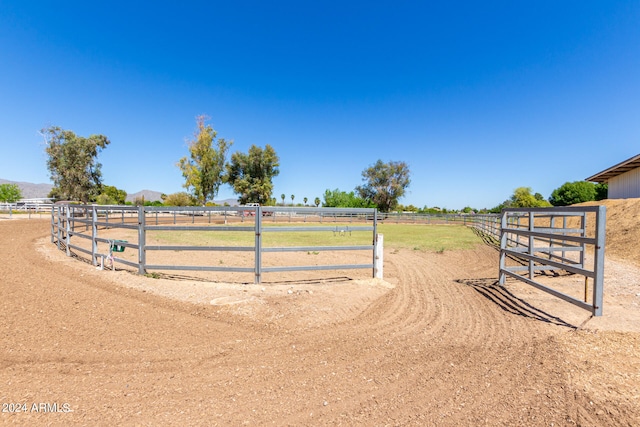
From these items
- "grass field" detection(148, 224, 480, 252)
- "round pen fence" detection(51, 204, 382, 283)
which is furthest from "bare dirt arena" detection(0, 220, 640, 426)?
"grass field" detection(148, 224, 480, 252)

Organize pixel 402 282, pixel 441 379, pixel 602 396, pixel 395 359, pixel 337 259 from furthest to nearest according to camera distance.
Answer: pixel 337 259 → pixel 402 282 → pixel 395 359 → pixel 441 379 → pixel 602 396

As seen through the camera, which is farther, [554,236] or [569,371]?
[554,236]

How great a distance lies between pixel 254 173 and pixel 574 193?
76.7 meters

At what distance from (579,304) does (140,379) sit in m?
6.29

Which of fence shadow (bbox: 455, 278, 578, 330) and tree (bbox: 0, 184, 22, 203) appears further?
tree (bbox: 0, 184, 22, 203)

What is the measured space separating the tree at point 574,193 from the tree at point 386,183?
131 feet

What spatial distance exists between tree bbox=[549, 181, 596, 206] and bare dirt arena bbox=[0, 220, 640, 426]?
8589cm

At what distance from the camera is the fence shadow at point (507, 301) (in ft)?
15.7

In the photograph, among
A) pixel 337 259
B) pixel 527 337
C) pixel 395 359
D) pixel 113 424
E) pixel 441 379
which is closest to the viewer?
pixel 113 424

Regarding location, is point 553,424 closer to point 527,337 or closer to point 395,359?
point 395,359

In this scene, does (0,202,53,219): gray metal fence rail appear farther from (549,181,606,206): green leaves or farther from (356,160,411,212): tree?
(549,181,606,206): green leaves

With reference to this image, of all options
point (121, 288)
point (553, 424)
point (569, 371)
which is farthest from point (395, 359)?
point (121, 288)

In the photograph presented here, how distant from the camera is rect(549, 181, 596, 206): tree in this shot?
71688 millimetres

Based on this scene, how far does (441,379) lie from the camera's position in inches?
117
